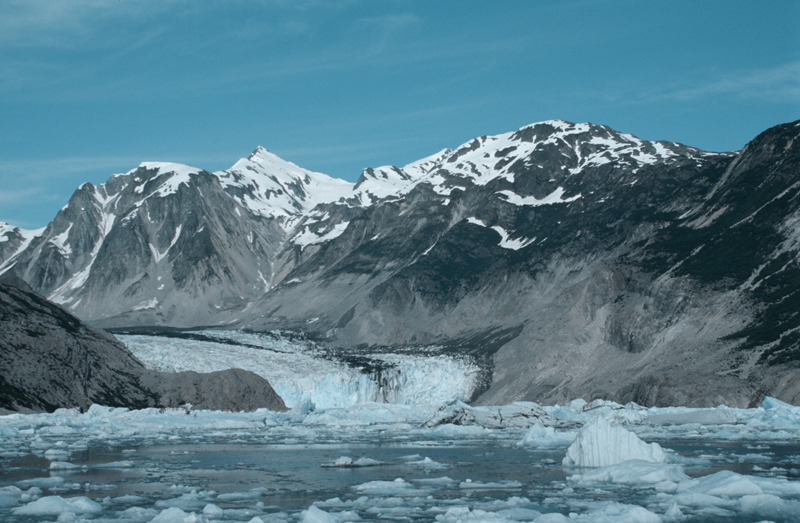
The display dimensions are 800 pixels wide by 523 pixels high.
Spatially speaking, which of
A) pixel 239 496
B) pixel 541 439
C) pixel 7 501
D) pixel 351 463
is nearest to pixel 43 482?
pixel 7 501

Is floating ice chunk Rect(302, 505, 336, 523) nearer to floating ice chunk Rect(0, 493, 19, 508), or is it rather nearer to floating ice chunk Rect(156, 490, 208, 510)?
floating ice chunk Rect(156, 490, 208, 510)

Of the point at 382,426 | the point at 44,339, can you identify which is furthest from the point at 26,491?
the point at 44,339

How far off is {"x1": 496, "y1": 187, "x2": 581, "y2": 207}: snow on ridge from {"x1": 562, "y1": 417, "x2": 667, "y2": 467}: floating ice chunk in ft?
497

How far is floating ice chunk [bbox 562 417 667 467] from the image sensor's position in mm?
28141

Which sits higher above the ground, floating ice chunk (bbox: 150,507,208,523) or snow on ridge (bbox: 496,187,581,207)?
snow on ridge (bbox: 496,187,581,207)

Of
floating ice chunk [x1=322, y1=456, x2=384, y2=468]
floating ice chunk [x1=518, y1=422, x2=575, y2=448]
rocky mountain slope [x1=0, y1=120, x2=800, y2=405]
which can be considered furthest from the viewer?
rocky mountain slope [x1=0, y1=120, x2=800, y2=405]

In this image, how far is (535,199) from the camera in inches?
7411

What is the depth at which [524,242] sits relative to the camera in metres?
168

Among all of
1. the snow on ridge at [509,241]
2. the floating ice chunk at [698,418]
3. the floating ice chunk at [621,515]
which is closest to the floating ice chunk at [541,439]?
the floating ice chunk at [698,418]

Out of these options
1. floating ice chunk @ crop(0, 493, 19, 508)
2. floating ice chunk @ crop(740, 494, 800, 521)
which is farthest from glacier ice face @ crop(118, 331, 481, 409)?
floating ice chunk @ crop(740, 494, 800, 521)

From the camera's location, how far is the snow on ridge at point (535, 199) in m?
181

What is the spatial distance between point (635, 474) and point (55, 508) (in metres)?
17.5

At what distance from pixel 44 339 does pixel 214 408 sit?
1607 centimetres

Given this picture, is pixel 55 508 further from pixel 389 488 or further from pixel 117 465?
pixel 117 465
